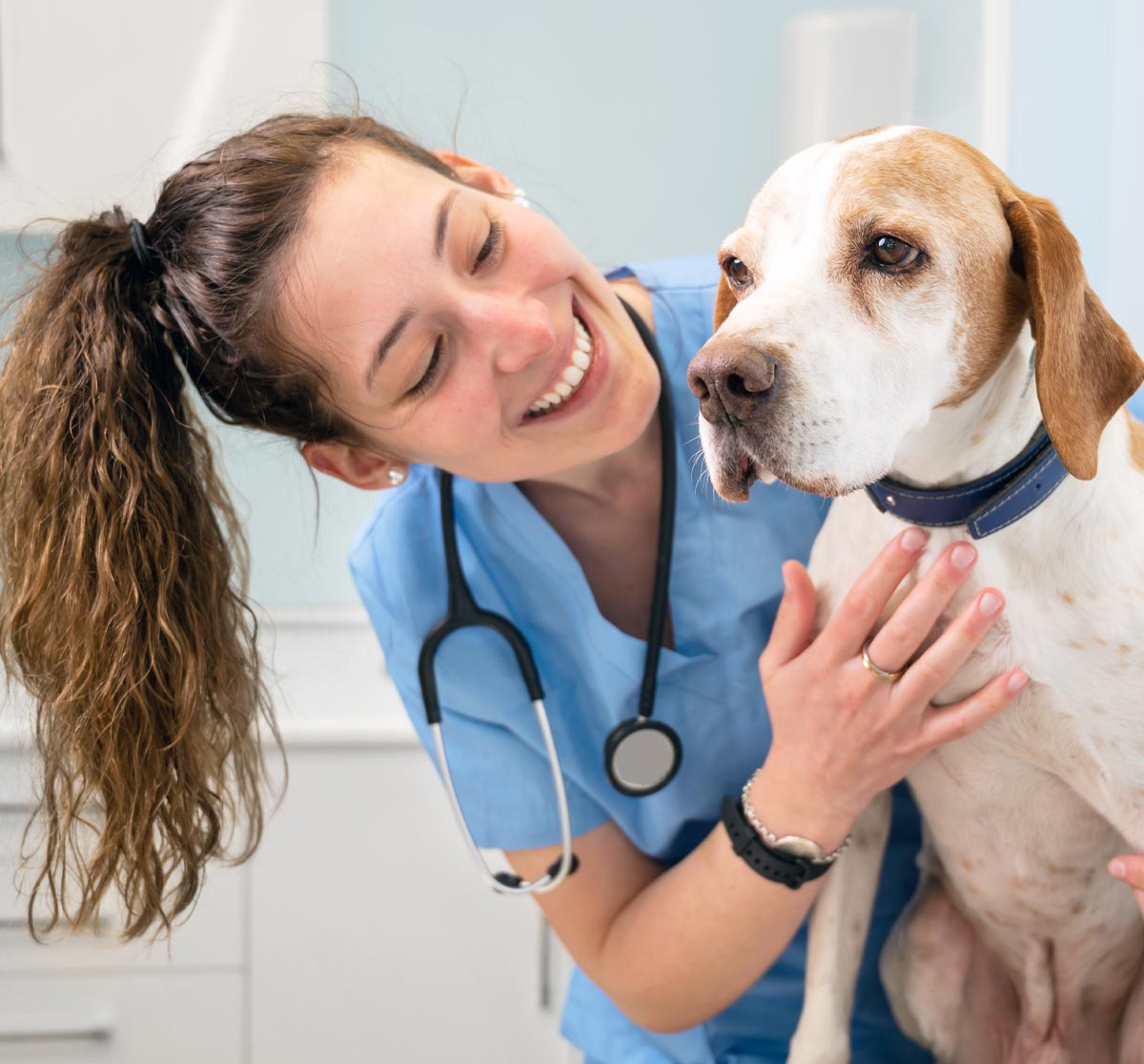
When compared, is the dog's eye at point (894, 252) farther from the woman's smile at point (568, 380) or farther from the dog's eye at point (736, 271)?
the woman's smile at point (568, 380)

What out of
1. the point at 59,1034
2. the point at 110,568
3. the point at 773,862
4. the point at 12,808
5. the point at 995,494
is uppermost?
the point at 995,494

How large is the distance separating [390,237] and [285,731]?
39.3 inches

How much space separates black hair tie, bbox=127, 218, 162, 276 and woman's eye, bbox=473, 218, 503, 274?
29 centimetres

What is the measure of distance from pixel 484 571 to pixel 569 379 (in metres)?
0.25

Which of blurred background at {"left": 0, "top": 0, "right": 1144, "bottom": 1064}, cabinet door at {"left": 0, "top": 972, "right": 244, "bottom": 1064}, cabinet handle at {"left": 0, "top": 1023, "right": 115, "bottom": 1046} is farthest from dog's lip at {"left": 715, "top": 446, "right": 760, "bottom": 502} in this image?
cabinet handle at {"left": 0, "top": 1023, "right": 115, "bottom": 1046}

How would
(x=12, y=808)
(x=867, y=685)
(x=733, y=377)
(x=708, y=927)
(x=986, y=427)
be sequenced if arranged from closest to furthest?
(x=733, y=377) < (x=986, y=427) < (x=867, y=685) < (x=708, y=927) < (x=12, y=808)

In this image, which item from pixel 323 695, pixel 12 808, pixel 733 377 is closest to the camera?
pixel 733 377

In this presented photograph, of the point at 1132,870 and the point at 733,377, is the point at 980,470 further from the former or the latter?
the point at 1132,870

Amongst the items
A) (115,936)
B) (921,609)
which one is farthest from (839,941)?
(115,936)

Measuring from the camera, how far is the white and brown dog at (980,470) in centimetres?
78

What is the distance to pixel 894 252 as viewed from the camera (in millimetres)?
791

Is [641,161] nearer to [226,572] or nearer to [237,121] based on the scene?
[237,121]

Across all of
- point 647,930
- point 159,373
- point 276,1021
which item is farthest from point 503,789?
point 276,1021

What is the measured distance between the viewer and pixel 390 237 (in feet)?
3.05
